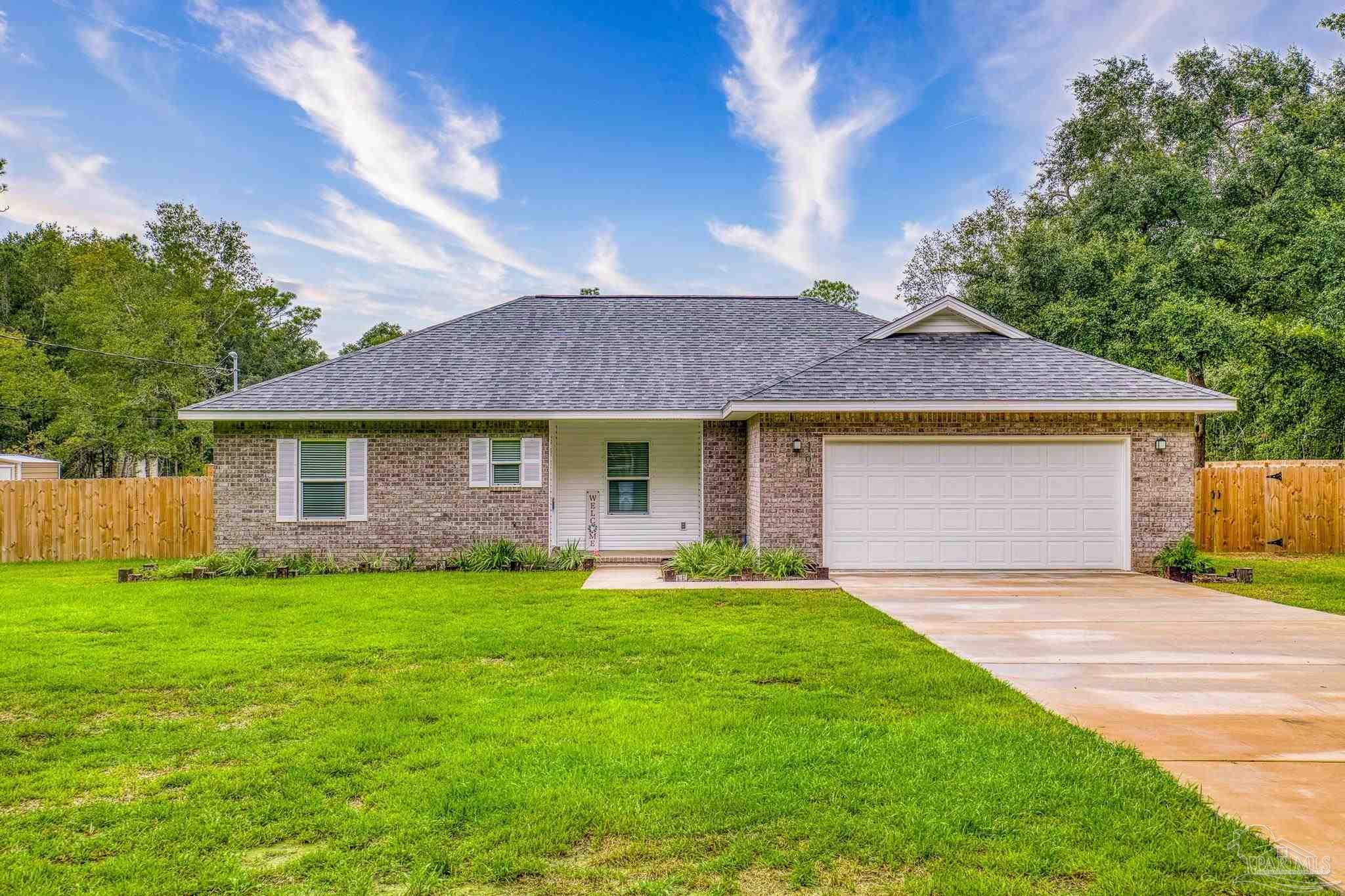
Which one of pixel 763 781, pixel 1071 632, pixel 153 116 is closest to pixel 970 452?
pixel 1071 632

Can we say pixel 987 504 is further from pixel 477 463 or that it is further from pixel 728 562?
pixel 477 463

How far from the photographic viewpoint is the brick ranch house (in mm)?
12250

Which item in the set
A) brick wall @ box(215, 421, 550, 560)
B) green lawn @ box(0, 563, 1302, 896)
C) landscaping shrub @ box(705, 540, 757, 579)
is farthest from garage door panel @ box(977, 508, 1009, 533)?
brick wall @ box(215, 421, 550, 560)

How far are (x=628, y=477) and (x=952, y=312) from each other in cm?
691

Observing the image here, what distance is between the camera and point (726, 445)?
46.2ft

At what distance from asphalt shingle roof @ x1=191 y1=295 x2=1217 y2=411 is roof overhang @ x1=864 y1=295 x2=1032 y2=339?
0.17 m

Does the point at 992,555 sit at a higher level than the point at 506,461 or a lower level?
lower

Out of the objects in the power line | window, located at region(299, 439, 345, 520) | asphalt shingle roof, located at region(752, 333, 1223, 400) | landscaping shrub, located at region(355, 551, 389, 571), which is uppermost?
the power line

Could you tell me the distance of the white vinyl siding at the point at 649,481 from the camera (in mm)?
15203

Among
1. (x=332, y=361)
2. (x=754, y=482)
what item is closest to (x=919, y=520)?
(x=754, y=482)

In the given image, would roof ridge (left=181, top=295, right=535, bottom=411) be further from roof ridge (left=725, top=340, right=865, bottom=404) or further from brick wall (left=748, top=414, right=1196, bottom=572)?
brick wall (left=748, top=414, right=1196, bottom=572)

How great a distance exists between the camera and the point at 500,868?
298cm

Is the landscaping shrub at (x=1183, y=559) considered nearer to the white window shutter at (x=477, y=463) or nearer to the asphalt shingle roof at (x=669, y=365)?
the asphalt shingle roof at (x=669, y=365)

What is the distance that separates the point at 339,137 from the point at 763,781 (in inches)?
764
